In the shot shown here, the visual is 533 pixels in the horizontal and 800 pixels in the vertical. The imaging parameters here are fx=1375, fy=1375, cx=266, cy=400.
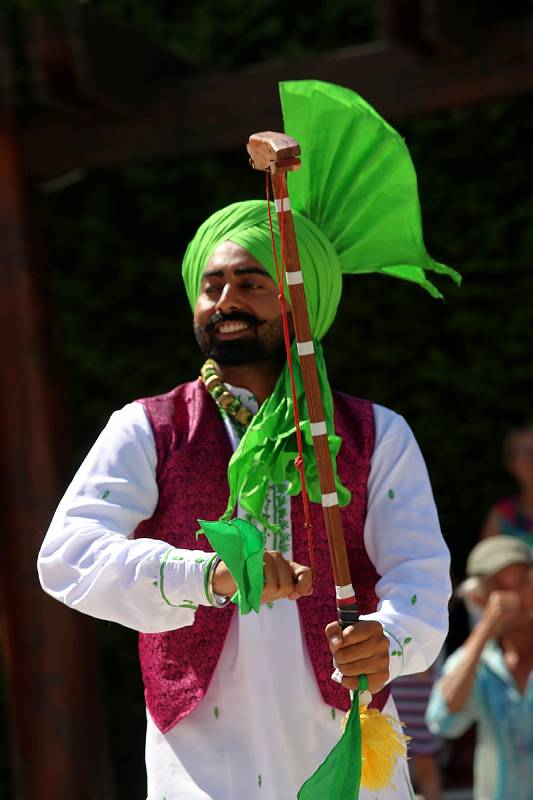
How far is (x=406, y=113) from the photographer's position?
488 centimetres

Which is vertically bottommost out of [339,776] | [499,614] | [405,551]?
[499,614]

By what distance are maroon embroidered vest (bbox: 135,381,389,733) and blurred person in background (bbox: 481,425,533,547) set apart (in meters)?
2.47

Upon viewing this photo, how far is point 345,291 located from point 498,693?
2.03 meters

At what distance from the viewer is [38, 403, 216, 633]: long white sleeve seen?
2.32 meters

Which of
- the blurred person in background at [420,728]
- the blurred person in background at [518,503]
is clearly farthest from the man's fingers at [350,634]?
the blurred person in background at [518,503]

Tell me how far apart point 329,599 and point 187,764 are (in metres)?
0.40

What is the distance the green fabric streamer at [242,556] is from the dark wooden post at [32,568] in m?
3.15

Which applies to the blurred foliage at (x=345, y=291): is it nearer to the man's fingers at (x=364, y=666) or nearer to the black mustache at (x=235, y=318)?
the black mustache at (x=235, y=318)

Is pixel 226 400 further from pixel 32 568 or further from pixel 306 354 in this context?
pixel 32 568

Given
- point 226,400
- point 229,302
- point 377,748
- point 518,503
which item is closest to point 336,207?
point 229,302

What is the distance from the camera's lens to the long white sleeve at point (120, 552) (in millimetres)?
2320

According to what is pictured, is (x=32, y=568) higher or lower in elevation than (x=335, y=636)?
lower

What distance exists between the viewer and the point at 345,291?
5762 millimetres

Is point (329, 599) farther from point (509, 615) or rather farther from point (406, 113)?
point (406, 113)
